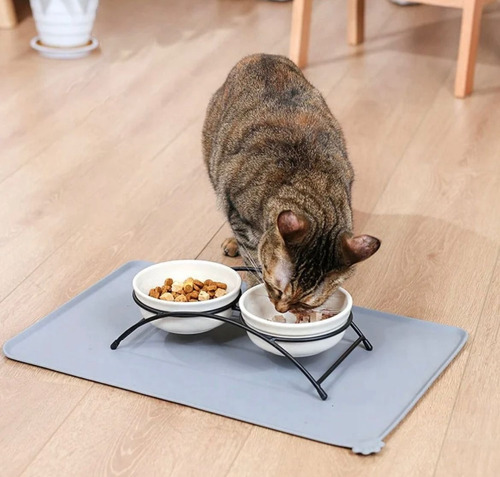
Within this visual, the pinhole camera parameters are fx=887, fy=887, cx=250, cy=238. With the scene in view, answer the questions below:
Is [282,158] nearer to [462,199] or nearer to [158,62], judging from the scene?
[462,199]

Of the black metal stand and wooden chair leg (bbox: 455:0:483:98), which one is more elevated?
the black metal stand

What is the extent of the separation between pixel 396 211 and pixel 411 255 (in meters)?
0.27

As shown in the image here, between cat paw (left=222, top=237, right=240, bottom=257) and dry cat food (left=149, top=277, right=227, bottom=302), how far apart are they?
0.38 meters

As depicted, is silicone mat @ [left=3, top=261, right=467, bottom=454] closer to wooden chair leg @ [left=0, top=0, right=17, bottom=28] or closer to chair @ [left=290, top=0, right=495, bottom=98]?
chair @ [left=290, top=0, right=495, bottom=98]

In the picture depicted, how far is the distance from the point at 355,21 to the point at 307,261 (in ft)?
8.10

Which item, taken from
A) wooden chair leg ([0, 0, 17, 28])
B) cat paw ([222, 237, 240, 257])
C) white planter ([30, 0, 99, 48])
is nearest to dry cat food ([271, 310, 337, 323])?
cat paw ([222, 237, 240, 257])

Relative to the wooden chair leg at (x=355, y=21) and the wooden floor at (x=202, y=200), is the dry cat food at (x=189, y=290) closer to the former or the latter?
the wooden floor at (x=202, y=200)

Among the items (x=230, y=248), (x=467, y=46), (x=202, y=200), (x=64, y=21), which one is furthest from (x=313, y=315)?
(x=64, y=21)

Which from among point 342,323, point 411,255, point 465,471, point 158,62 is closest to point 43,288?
point 342,323

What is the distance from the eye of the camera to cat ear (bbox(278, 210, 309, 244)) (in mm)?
1672

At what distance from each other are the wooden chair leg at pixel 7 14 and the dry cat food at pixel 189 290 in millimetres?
2533

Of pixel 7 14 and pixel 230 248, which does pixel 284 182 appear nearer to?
pixel 230 248

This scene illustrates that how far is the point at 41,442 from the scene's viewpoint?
172 centimetres

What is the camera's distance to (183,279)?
2.08 meters
